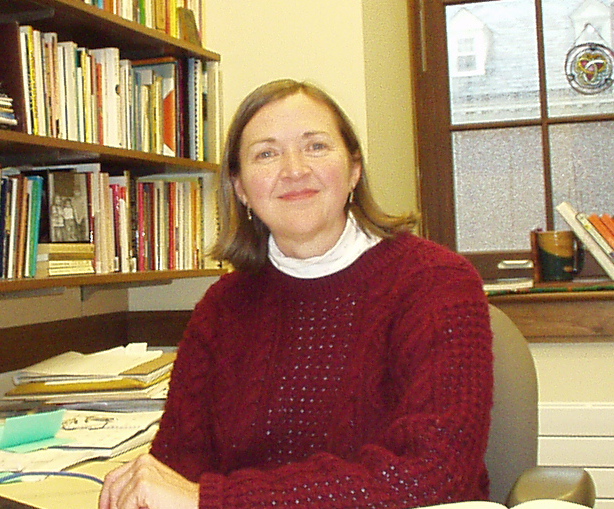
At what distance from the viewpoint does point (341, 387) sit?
48.2 inches

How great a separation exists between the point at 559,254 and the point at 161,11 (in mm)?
1232

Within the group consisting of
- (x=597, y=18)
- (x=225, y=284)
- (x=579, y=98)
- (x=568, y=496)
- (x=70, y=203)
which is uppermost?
(x=597, y=18)

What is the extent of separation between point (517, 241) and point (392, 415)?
143cm

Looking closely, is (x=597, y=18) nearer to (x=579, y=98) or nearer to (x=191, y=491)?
(x=579, y=98)

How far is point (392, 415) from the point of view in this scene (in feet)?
3.88

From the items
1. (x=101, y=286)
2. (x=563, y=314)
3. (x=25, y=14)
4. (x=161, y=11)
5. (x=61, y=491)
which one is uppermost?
(x=161, y=11)

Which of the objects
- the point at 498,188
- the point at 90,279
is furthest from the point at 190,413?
the point at 498,188

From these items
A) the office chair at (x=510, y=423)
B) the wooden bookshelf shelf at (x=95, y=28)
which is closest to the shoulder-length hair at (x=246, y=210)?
the office chair at (x=510, y=423)

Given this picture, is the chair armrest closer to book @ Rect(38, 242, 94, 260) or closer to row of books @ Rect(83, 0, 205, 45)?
book @ Rect(38, 242, 94, 260)

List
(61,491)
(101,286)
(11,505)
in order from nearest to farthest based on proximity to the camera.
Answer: (11,505)
(61,491)
(101,286)

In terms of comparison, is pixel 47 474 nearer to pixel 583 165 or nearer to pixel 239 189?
pixel 239 189

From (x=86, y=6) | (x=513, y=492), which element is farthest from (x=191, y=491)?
(x=86, y=6)

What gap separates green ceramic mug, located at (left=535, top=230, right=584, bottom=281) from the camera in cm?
221

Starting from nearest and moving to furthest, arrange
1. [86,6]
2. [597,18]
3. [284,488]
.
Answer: [284,488] → [86,6] → [597,18]
